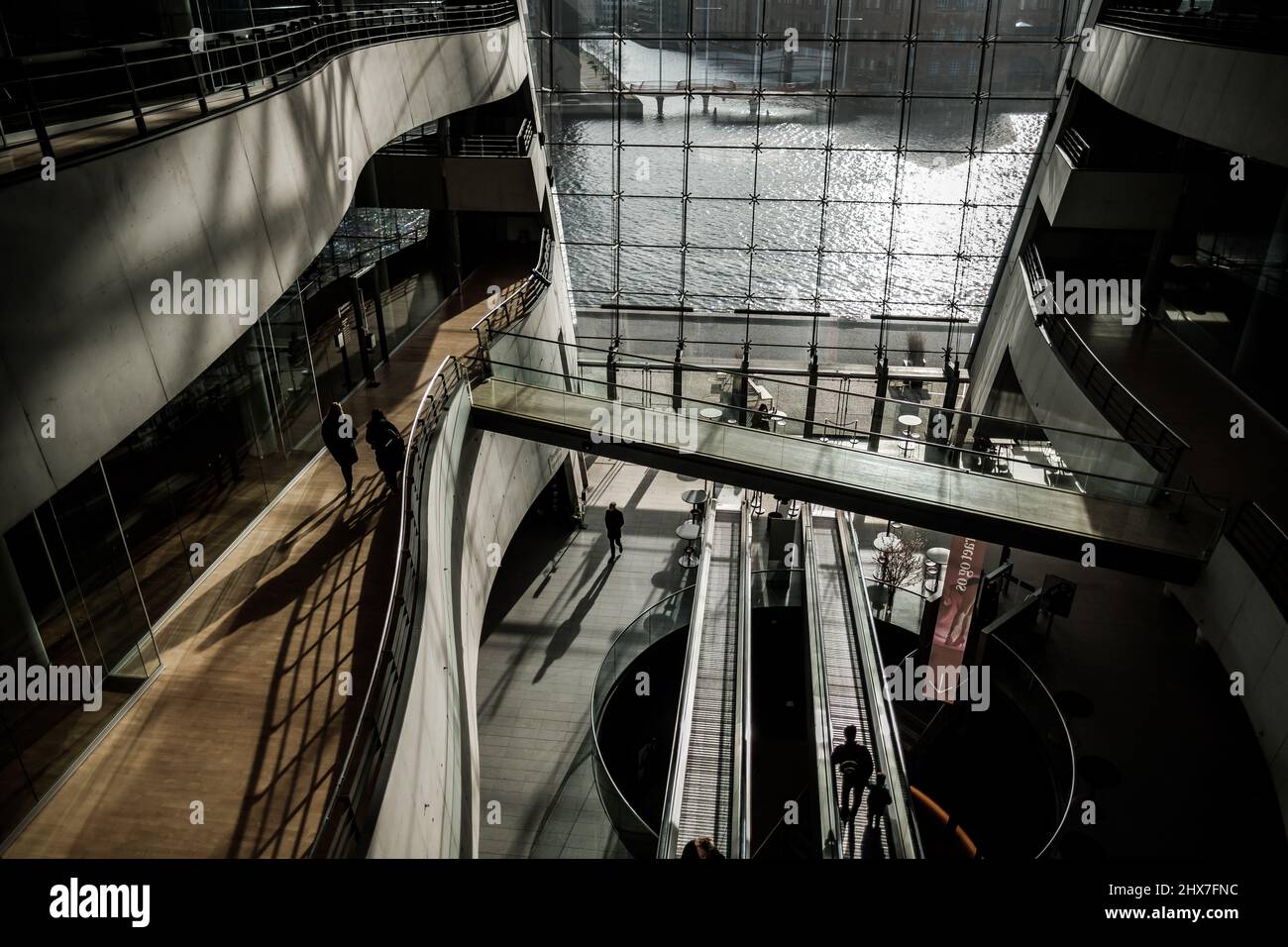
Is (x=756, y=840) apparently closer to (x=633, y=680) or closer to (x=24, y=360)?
(x=633, y=680)

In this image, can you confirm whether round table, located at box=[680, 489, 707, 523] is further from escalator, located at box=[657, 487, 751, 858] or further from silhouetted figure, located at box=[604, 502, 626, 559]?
silhouetted figure, located at box=[604, 502, 626, 559]

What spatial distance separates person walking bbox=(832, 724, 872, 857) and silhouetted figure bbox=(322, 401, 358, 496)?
662 cm

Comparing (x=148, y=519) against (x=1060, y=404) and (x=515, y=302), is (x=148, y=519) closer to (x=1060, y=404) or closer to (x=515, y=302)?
(x=515, y=302)

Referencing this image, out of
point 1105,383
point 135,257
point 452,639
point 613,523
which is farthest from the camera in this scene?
point 613,523

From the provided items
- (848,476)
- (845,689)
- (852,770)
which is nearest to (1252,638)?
(852,770)

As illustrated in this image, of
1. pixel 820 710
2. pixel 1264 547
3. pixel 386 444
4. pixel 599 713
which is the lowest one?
pixel 599 713

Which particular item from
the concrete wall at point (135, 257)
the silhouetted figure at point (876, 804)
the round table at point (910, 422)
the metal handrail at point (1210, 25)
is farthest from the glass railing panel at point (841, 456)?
the metal handrail at point (1210, 25)

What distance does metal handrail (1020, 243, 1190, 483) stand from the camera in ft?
36.5

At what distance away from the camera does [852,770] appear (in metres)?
10.2

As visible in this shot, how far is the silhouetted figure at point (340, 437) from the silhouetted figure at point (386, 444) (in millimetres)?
258

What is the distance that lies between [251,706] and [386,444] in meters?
3.64

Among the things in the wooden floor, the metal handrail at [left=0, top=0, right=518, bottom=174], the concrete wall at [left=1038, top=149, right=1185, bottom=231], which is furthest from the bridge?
the concrete wall at [left=1038, top=149, right=1185, bottom=231]
